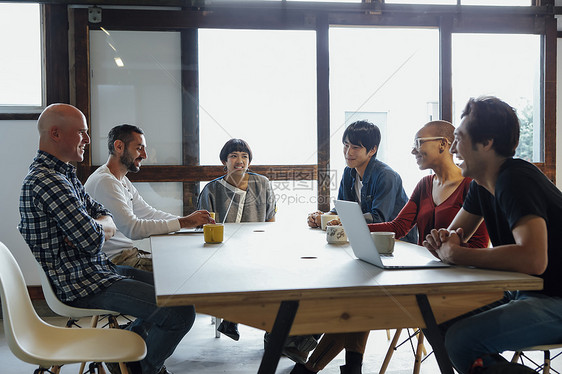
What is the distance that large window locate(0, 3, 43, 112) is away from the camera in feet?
12.1

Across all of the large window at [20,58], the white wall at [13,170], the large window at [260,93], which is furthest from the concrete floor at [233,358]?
the large window at [20,58]

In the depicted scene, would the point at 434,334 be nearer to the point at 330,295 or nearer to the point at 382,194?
the point at 330,295

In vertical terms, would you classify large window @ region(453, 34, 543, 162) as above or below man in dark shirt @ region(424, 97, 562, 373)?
above

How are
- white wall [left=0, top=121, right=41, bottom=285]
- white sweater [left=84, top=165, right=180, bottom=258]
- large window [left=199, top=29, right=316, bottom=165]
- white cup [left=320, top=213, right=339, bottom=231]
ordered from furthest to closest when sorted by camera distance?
large window [left=199, top=29, right=316, bottom=165] < white wall [left=0, top=121, right=41, bottom=285] < white cup [left=320, top=213, right=339, bottom=231] < white sweater [left=84, top=165, right=180, bottom=258]

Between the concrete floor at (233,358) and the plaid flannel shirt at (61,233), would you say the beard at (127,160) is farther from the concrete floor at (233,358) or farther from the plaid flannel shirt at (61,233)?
the concrete floor at (233,358)

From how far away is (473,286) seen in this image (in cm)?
134

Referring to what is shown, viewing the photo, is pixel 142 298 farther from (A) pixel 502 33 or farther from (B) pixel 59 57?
(A) pixel 502 33

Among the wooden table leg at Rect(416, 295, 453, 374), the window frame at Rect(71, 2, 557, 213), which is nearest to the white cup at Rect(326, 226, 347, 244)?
the wooden table leg at Rect(416, 295, 453, 374)

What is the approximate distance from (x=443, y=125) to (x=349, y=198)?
32.7 inches

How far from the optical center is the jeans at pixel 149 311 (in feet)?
6.37

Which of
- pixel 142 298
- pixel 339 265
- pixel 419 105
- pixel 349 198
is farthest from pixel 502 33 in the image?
pixel 142 298

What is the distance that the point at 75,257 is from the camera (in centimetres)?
196

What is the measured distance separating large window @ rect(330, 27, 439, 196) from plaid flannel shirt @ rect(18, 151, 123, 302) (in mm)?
2345

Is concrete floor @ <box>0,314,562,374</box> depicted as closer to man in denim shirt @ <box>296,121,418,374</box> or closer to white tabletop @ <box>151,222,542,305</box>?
man in denim shirt @ <box>296,121,418,374</box>
